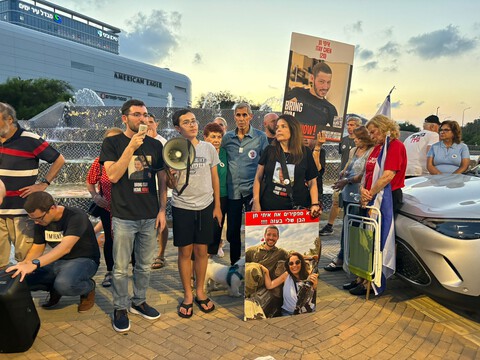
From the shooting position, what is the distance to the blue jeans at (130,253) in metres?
3.21

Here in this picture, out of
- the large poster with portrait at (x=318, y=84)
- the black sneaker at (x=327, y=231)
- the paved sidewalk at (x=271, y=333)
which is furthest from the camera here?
the black sneaker at (x=327, y=231)

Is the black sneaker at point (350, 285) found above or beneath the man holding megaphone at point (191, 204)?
beneath

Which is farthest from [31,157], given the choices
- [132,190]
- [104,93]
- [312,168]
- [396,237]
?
[104,93]

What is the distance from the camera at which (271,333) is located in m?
3.18

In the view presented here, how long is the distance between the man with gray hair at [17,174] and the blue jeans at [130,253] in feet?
3.42

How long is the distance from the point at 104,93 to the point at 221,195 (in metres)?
83.8

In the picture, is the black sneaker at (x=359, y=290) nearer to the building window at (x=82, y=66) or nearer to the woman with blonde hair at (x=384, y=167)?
the woman with blonde hair at (x=384, y=167)

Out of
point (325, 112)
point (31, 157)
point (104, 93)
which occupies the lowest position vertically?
point (31, 157)

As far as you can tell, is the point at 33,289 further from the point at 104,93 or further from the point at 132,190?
the point at 104,93

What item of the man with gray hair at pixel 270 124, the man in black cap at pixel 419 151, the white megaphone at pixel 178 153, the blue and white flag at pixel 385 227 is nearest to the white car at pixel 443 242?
the blue and white flag at pixel 385 227

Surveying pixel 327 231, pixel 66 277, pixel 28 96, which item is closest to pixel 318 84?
pixel 327 231

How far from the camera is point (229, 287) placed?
3.94 m

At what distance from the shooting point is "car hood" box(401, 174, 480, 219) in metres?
3.32

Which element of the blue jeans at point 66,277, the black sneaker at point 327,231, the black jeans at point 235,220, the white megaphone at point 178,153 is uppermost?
the white megaphone at point 178,153
